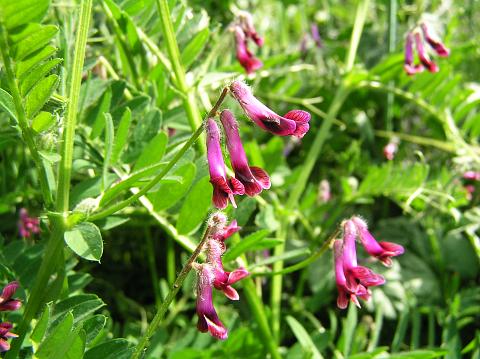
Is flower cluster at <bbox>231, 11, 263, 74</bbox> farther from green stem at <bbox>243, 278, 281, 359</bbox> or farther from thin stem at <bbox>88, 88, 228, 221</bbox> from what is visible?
thin stem at <bbox>88, 88, 228, 221</bbox>

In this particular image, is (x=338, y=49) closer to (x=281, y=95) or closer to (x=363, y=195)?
(x=281, y=95)

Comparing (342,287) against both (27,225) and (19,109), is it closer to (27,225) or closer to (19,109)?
(19,109)

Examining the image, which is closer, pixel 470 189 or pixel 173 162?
pixel 173 162

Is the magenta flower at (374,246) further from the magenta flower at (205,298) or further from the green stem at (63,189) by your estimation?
the green stem at (63,189)

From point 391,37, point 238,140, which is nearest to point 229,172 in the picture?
point 238,140

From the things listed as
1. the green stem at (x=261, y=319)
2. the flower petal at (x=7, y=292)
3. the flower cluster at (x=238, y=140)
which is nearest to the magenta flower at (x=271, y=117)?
the flower cluster at (x=238, y=140)

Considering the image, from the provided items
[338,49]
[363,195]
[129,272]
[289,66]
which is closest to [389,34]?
[338,49]
